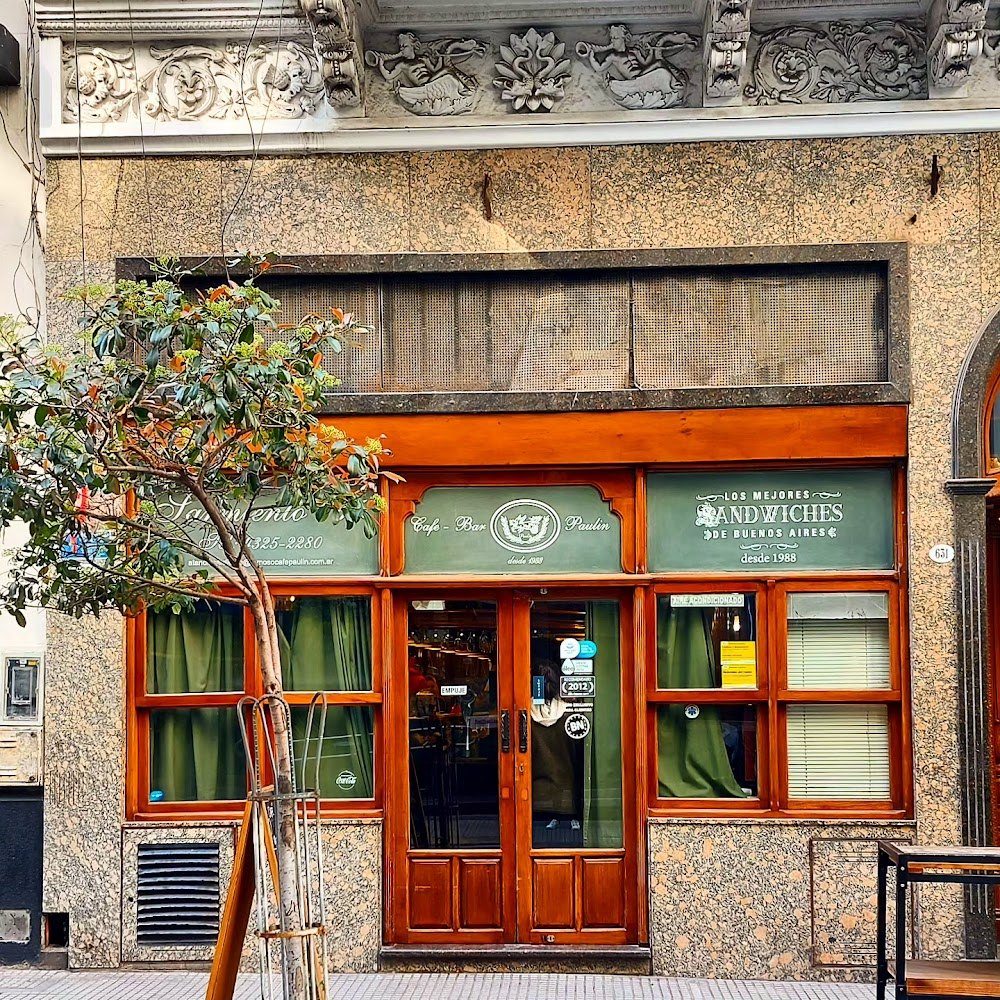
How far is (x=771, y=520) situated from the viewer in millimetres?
7918

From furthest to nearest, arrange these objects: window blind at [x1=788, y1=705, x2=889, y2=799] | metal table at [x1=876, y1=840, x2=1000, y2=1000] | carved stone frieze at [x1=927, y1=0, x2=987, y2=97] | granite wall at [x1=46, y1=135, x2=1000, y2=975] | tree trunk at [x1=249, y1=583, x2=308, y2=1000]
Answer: window blind at [x1=788, y1=705, x2=889, y2=799], granite wall at [x1=46, y1=135, x2=1000, y2=975], carved stone frieze at [x1=927, y1=0, x2=987, y2=97], metal table at [x1=876, y1=840, x2=1000, y2=1000], tree trunk at [x1=249, y1=583, x2=308, y2=1000]

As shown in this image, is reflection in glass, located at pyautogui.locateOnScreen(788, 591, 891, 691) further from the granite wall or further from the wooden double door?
the wooden double door

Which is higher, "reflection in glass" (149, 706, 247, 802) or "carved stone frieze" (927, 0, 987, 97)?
"carved stone frieze" (927, 0, 987, 97)

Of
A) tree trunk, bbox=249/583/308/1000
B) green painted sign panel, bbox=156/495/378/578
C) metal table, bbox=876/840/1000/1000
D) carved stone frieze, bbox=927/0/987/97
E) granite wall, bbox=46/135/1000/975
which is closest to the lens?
tree trunk, bbox=249/583/308/1000

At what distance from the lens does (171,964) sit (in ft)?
25.7

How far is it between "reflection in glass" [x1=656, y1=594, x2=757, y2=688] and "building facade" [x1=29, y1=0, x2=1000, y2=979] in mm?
25

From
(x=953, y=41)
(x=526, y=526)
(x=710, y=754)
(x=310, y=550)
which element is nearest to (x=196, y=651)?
(x=310, y=550)

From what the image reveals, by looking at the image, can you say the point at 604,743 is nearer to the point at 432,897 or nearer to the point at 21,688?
the point at 432,897

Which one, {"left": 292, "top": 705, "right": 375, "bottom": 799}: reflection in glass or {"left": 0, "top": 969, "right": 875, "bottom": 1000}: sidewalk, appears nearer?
{"left": 0, "top": 969, "right": 875, "bottom": 1000}: sidewalk

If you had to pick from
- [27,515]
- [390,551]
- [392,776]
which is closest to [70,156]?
[390,551]

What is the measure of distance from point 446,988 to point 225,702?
2.24 metres

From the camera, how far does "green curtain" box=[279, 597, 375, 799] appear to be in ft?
26.2

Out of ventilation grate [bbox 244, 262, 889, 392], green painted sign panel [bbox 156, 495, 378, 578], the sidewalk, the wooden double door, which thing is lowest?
the sidewalk

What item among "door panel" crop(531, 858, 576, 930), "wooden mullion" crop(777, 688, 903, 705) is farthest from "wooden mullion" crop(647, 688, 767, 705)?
"door panel" crop(531, 858, 576, 930)
